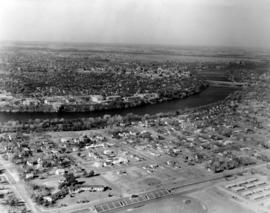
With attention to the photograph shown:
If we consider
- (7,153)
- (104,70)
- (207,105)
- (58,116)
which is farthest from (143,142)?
(104,70)

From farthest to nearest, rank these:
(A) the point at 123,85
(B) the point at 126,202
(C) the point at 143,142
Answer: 1. (A) the point at 123,85
2. (C) the point at 143,142
3. (B) the point at 126,202

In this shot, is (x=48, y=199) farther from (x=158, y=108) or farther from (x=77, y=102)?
(x=158, y=108)

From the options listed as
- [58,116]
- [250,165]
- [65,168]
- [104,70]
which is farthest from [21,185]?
[104,70]

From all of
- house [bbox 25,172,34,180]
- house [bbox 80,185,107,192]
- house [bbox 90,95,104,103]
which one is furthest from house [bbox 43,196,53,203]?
house [bbox 90,95,104,103]

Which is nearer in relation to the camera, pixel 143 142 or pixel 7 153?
pixel 7 153

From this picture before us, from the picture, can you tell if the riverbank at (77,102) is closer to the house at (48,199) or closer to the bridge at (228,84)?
the bridge at (228,84)

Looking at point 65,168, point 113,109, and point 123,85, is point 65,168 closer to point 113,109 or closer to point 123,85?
point 113,109

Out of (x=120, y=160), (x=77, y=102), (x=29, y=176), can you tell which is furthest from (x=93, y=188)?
(x=77, y=102)

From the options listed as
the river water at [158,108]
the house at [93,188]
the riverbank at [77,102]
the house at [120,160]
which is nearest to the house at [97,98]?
the riverbank at [77,102]

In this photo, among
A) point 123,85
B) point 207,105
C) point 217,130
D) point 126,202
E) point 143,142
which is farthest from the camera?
point 123,85
